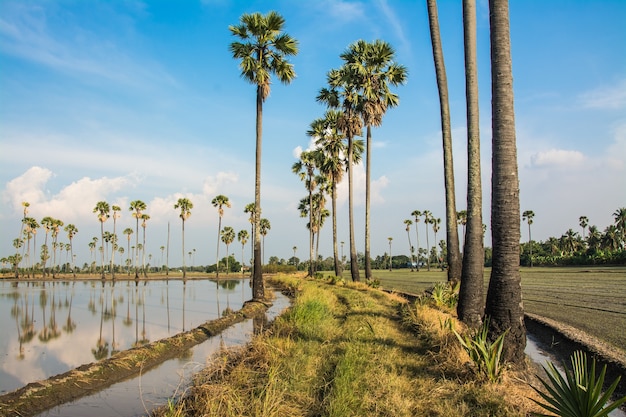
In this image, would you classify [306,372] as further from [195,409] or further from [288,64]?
[288,64]

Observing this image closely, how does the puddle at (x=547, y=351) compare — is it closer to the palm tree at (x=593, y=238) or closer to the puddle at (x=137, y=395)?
the puddle at (x=137, y=395)

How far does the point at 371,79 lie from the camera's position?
30.2 meters

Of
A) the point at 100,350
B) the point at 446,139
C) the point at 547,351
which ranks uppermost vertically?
the point at 446,139

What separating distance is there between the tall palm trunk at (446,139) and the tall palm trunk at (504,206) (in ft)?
22.7

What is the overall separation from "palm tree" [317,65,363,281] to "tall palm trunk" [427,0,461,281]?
46.9 feet

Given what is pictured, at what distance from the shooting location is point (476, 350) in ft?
22.7

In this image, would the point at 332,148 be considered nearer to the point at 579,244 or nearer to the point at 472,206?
the point at 472,206

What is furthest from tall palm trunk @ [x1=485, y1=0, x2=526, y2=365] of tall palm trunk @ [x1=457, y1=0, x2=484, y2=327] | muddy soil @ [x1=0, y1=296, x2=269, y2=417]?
muddy soil @ [x1=0, y1=296, x2=269, y2=417]

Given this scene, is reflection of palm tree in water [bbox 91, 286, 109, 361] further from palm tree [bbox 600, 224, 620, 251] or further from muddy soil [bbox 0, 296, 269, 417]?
palm tree [bbox 600, 224, 620, 251]

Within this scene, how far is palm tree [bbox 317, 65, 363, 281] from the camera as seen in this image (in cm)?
3061

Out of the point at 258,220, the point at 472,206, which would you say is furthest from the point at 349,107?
the point at 472,206

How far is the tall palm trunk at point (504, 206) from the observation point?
760 centimetres

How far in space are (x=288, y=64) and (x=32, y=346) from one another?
20.2 meters

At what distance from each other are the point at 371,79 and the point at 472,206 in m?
20.8
